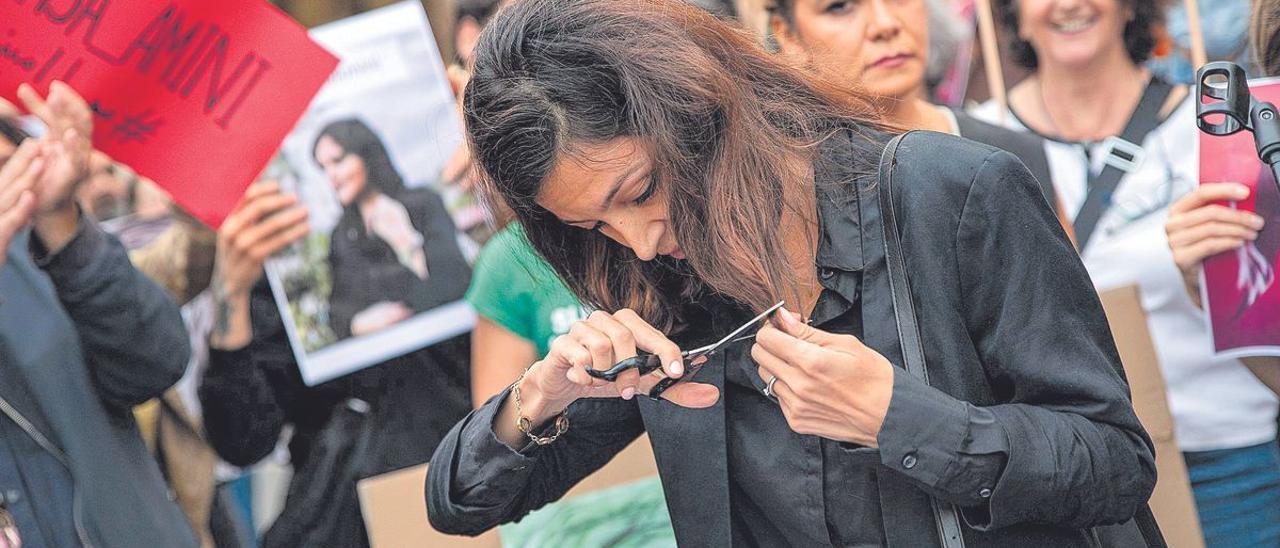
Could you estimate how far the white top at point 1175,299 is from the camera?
2.72m

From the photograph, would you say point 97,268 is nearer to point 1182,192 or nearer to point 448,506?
point 448,506

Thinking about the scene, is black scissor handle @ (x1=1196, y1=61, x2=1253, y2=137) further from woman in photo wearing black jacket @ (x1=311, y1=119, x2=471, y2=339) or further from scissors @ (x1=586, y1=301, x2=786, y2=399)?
woman in photo wearing black jacket @ (x1=311, y1=119, x2=471, y2=339)

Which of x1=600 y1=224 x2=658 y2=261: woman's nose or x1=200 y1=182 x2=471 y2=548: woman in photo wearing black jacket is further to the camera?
x1=200 y1=182 x2=471 y2=548: woman in photo wearing black jacket

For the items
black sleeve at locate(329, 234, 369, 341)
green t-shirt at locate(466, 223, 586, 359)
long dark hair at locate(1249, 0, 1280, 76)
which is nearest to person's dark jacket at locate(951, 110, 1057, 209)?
long dark hair at locate(1249, 0, 1280, 76)

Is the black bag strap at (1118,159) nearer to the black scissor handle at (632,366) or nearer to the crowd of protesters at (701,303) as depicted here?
the crowd of protesters at (701,303)

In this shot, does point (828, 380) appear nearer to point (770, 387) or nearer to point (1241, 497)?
point (770, 387)

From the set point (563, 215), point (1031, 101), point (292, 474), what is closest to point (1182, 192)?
point (1031, 101)

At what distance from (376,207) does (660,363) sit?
1.57m

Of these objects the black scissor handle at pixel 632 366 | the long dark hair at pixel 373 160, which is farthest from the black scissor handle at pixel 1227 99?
the long dark hair at pixel 373 160

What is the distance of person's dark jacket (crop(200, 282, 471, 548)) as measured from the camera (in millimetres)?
3074

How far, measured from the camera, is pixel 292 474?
10.8ft

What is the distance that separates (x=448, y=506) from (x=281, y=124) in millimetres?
1091

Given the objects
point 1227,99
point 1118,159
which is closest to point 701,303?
point 1227,99

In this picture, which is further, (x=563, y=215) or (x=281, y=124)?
(x=281, y=124)
